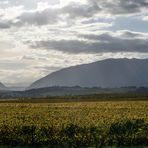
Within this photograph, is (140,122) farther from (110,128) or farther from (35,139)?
(35,139)

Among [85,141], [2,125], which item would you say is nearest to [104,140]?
[85,141]

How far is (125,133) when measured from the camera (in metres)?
30.2

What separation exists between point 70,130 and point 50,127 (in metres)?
1.62

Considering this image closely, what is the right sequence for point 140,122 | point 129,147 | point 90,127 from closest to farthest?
point 129,147, point 90,127, point 140,122

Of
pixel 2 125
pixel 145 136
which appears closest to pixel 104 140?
pixel 145 136

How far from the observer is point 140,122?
112ft

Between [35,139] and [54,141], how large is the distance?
1.41 m

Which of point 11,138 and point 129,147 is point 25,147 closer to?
point 11,138

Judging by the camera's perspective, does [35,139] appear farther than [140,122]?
No

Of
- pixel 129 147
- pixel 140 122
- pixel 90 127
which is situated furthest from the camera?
pixel 140 122

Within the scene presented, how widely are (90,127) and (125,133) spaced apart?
9.03 feet

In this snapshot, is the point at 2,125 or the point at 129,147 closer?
the point at 129,147

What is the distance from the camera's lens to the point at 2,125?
32812mm

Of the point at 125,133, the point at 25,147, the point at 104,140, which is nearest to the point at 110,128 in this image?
the point at 125,133
